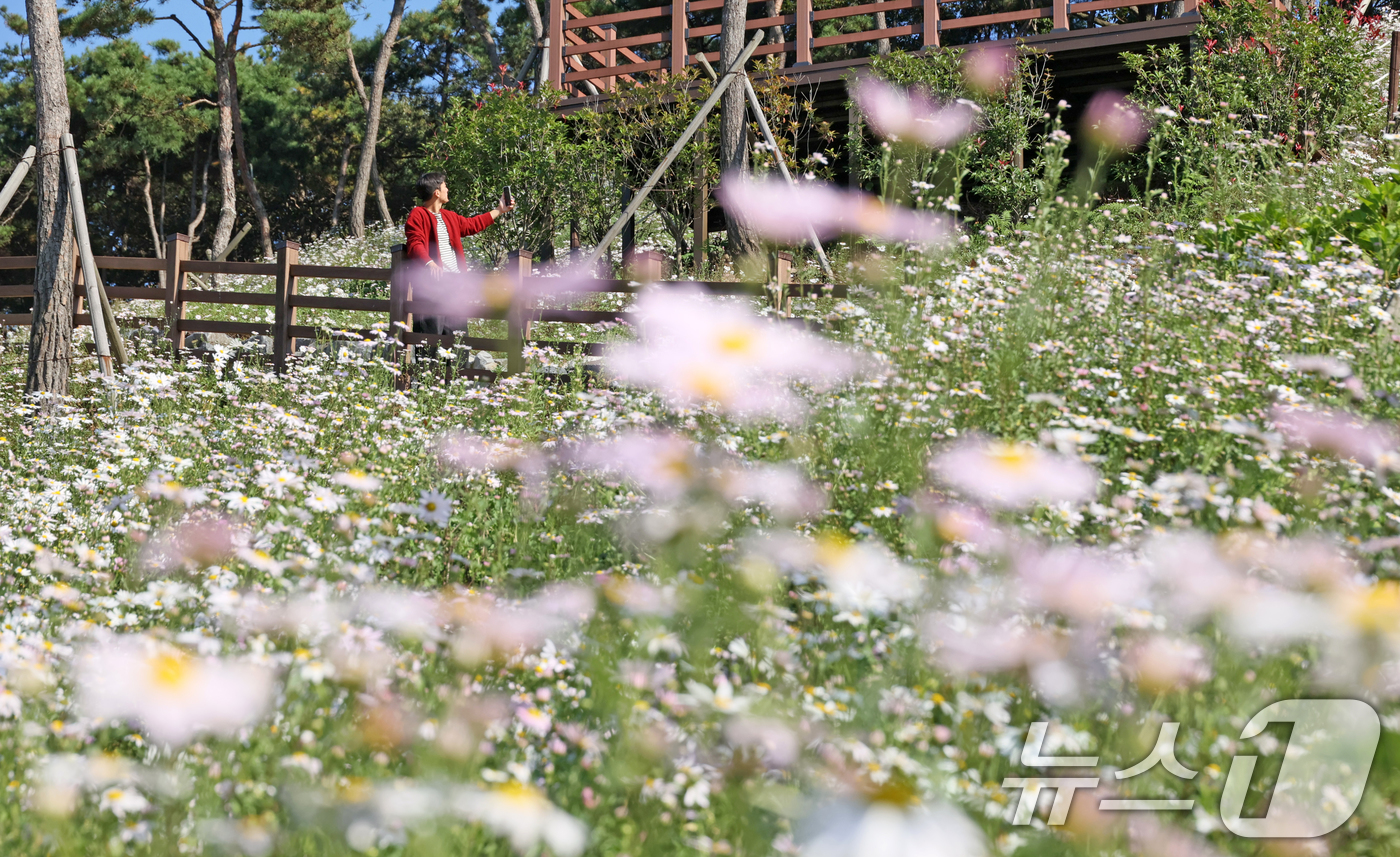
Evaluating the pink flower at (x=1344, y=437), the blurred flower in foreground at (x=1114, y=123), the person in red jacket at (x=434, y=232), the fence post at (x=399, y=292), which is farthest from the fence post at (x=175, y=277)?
the pink flower at (x=1344, y=437)

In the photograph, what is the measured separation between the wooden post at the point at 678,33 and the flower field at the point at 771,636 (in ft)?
38.0

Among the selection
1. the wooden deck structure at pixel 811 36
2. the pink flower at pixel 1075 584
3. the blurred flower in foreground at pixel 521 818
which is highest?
the wooden deck structure at pixel 811 36

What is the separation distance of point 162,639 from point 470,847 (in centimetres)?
87

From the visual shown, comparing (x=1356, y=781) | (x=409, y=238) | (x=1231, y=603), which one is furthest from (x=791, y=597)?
(x=409, y=238)

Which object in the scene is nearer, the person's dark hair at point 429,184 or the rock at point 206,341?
the person's dark hair at point 429,184

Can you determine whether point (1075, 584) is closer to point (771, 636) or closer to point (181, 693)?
point (771, 636)

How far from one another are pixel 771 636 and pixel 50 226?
7770 mm

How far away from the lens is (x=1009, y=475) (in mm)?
1791

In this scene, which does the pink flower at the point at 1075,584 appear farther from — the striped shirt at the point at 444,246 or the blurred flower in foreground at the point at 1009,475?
the striped shirt at the point at 444,246

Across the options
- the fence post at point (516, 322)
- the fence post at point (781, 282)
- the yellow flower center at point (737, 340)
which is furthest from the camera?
the fence post at point (516, 322)

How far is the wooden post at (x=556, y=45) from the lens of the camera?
1466 cm

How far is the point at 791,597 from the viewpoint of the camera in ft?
7.04

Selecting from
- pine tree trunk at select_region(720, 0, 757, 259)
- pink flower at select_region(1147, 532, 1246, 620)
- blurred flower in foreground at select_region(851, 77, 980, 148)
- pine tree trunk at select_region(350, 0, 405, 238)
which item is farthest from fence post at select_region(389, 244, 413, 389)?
pine tree trunk at select_region(350, 0, 405, 238)

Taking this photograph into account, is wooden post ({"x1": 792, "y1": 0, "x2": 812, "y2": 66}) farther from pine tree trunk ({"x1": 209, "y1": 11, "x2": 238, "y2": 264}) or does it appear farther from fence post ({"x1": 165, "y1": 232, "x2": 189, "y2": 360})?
pine tree trunk ({"x1": 209, "y1": 11, "x2": 238, "y2": 264})
